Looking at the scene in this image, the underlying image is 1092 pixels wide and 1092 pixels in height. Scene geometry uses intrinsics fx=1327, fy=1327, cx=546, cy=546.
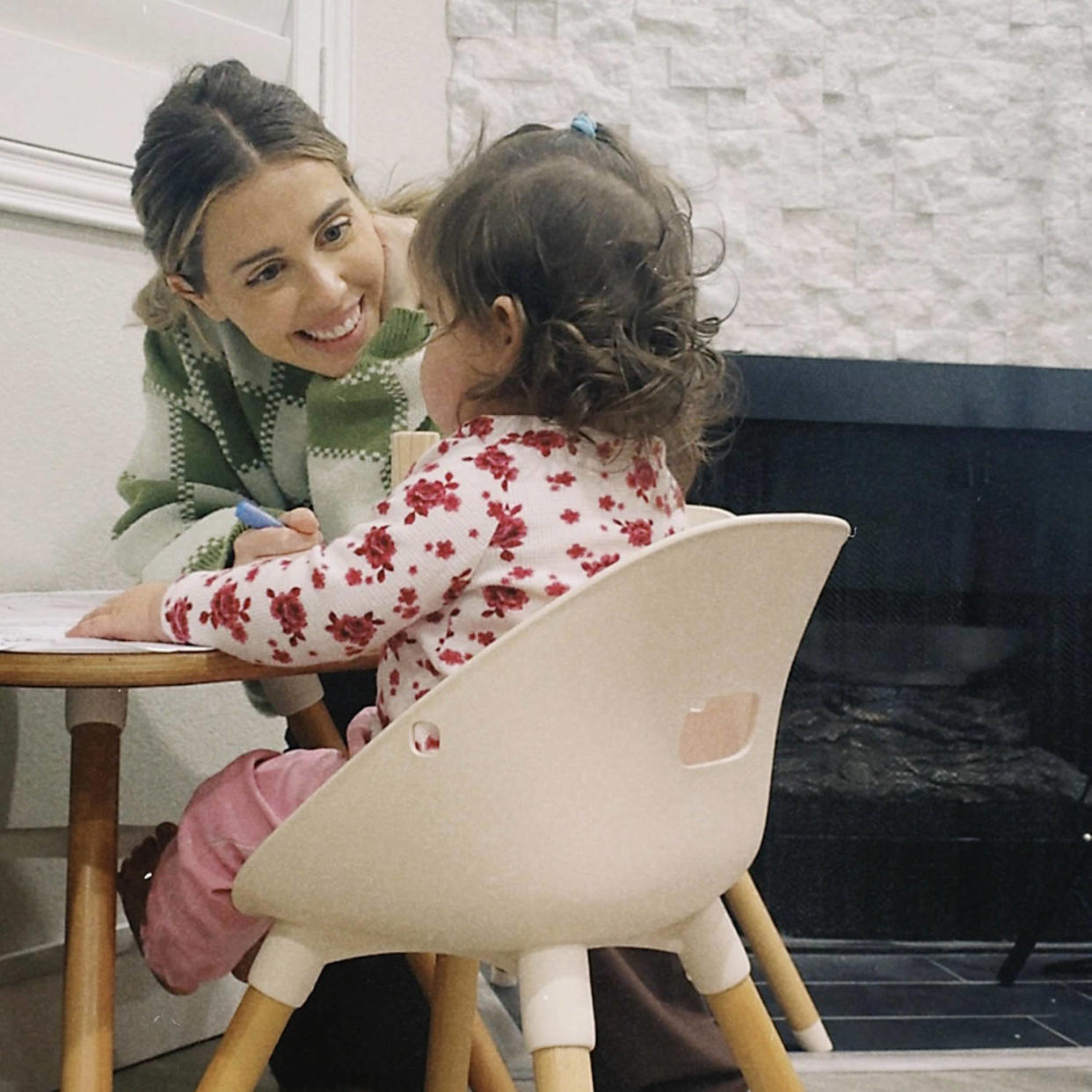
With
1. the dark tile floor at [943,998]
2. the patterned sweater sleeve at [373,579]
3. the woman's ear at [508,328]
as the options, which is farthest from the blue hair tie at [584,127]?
the dark tile floor at [943,998]

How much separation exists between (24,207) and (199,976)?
872 millimetres

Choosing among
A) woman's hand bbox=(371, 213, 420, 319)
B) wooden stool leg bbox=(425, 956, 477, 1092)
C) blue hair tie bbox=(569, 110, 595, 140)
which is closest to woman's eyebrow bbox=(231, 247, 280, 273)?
woman's hand bbox=(371, 213, 420, 319)

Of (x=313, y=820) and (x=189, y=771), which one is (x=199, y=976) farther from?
(x=189, y=771)

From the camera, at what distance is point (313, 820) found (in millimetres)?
736

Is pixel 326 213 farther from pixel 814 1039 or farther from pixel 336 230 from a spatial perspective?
pixel 814 1039

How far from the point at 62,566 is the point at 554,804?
3.03 feet

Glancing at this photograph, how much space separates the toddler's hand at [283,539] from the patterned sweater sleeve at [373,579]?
144mm

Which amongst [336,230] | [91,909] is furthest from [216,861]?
[336,230]

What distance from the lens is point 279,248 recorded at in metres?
1.23

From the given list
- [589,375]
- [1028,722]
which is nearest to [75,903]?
[589,375]

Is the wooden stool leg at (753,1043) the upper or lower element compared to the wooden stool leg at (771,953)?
upper

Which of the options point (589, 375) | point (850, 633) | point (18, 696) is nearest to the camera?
point (589, 375)

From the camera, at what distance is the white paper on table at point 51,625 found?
847mm

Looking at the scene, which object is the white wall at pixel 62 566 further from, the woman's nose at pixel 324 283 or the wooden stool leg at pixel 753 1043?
the wooden stool leg at pixel 753 1043
